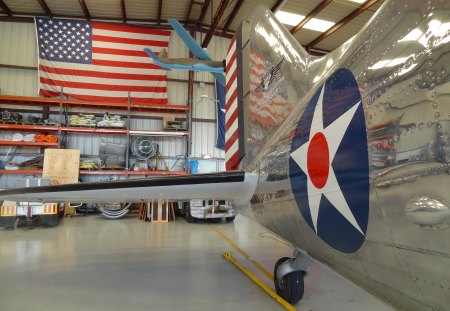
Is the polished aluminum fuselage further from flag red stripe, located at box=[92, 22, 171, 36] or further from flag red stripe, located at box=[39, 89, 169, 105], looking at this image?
flag red stripe, located at box=[92, 22, 171, 36]

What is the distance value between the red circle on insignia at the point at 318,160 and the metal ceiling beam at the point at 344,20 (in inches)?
363

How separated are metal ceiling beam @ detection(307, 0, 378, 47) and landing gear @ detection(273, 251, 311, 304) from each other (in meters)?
8.88

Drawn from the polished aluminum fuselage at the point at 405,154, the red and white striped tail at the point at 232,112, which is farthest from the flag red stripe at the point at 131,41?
the polished aluminum fuselage at the point at 405,154

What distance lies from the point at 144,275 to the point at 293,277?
1.75m

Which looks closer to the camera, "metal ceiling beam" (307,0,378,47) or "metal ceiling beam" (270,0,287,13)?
"metal ceiling beam" (270,0,287,13)

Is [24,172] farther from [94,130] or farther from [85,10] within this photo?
[85,10]

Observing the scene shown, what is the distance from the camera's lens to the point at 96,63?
9.51 meters

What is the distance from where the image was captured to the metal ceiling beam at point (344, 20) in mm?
8812

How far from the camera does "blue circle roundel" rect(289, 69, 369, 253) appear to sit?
3.74 ft

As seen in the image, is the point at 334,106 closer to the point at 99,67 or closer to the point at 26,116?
the point at 99,67

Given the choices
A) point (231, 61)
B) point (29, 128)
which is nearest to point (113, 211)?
point (29, 128)

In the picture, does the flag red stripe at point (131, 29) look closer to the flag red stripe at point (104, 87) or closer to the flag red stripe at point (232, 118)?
the flag red stripe at point (104, 87)

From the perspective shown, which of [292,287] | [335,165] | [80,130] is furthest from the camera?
[80,130]

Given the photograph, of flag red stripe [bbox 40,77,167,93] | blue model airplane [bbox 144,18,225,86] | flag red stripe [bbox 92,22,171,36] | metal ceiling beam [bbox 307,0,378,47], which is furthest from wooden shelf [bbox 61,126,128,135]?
metal ceiling beam [bbox 307,0,378,47]
